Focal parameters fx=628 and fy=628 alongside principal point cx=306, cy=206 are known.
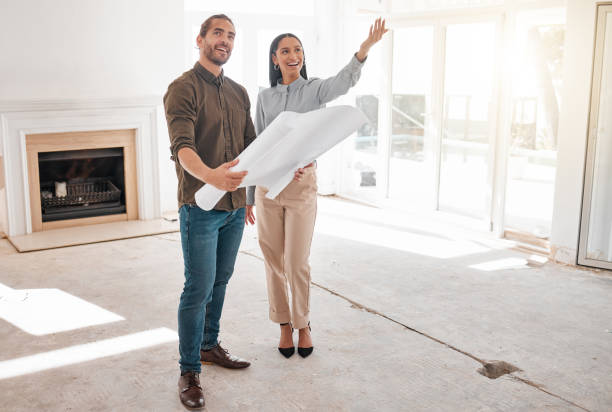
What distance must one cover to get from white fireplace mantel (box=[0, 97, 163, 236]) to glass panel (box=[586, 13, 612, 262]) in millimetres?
3775

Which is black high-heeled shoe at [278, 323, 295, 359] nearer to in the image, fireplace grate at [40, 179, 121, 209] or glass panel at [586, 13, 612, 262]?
glass panel at [586, 13, 612, 262]

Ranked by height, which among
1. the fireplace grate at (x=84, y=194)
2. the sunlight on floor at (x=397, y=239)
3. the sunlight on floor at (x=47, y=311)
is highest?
the fireplace grate at (x=84, y=194)

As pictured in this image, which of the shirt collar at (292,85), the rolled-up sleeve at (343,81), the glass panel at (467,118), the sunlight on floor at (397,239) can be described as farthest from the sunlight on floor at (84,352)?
the glass panel at (467,118)

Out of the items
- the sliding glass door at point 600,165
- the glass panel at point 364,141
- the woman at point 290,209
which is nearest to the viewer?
the woman at point 290,209

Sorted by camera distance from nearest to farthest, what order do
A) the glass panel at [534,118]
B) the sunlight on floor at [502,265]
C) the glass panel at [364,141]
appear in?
the sunlight on floor at [502,265] → the glass panel at [534,118] → the glass panel at [364,141]

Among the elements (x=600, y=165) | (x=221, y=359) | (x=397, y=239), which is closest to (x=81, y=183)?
(x=397, y=239)

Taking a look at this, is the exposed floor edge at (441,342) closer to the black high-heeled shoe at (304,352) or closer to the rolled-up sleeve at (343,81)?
A: the black high-heeled shoe at (304,352)

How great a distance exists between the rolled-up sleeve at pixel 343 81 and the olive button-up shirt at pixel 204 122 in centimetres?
41

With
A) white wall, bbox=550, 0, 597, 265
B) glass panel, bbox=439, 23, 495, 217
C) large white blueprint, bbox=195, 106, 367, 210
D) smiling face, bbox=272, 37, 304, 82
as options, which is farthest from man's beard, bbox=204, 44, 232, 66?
glass panel, bbox=439, 23, 495, 217

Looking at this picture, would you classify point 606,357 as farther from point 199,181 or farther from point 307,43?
point 307,43

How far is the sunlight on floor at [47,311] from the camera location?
3.49m

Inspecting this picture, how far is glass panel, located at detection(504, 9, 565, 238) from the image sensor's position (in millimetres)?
5395

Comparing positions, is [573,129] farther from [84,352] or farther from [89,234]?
[89,234]

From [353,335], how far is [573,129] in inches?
96.3
